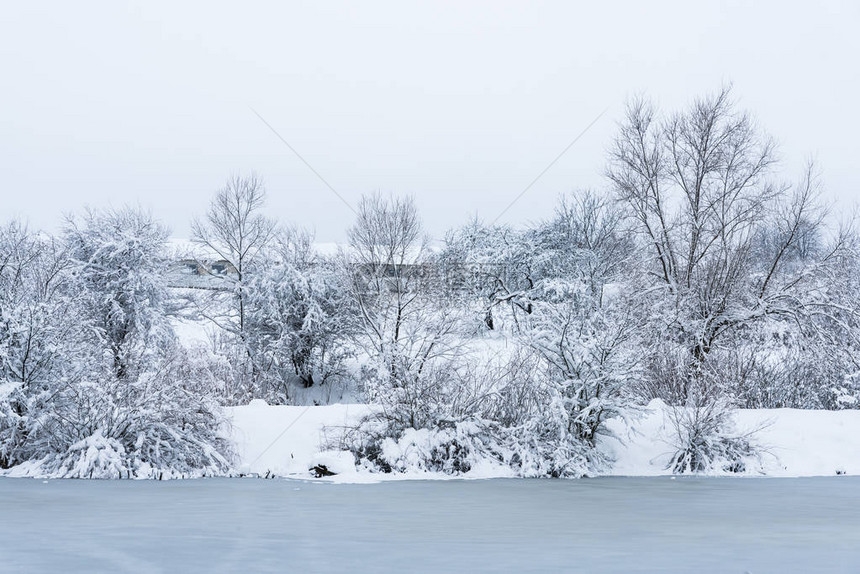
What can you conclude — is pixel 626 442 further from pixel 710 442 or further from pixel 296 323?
pixel 296 323

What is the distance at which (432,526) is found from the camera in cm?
1338

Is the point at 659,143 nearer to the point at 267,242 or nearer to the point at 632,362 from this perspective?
the point at 632,362

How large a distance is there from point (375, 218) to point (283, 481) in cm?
2436

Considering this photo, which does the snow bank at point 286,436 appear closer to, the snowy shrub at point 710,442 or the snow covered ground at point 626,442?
the snow covered ground at point 626,442

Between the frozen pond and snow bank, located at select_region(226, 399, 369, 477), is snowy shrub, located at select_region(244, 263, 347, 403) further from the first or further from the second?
the frozen pond

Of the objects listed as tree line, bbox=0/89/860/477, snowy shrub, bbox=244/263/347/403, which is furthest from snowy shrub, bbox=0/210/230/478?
snowy shrub, bbox=244/263/347/403

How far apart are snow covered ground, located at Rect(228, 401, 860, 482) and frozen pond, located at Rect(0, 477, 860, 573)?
112 cm

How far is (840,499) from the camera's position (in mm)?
16656

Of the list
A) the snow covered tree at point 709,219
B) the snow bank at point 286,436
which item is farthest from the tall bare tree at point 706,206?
the snow bank at point 286,436

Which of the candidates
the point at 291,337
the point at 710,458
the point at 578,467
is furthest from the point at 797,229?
the point at 291,337

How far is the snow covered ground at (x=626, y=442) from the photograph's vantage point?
20.0m

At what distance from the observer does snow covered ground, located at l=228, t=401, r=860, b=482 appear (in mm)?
19969

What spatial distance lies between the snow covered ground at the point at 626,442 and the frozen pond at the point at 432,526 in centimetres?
112

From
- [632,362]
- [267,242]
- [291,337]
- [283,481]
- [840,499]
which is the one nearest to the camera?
[840,499]
